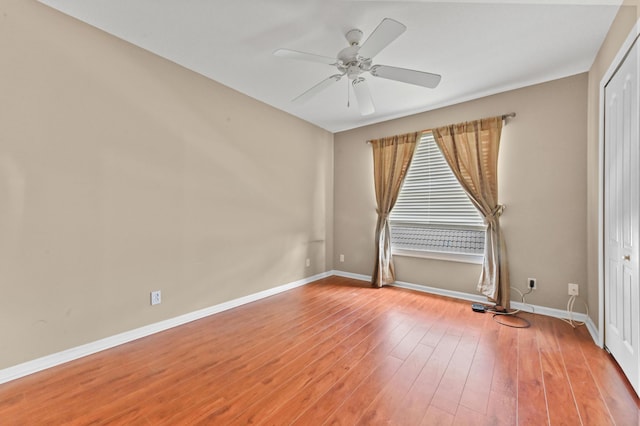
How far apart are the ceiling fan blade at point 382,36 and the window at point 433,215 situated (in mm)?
2144

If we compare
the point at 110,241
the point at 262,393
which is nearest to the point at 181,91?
the point at 110,241

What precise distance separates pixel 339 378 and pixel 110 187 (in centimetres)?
236

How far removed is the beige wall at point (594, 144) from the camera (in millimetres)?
2027

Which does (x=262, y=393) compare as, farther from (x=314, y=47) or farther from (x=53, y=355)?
(x=314, y=47)

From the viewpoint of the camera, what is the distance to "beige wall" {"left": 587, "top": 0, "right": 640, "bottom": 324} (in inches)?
79.8

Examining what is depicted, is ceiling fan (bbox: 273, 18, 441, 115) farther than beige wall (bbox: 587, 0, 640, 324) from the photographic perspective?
No

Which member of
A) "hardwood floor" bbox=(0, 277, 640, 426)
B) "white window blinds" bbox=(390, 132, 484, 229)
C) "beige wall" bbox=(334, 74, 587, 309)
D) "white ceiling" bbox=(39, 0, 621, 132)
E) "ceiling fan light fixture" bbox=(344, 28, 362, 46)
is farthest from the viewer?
"white window blinds" bbox=(390, 132, 484, 229)

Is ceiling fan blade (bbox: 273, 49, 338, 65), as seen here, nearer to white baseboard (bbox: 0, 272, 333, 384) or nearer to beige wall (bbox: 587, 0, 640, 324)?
beige wall (bbox: 587, 0, 640, 324)

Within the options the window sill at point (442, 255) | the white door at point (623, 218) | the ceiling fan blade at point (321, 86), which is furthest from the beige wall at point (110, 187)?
the white door at point (623, 218)

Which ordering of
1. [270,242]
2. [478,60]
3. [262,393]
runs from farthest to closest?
[270,242] < [478,60] < [262,393]

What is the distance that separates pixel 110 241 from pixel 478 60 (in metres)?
3.74

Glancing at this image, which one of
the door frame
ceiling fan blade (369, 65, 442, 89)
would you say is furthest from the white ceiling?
the door frame

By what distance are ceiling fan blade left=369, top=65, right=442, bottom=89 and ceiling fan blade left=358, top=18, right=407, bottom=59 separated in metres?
0.19

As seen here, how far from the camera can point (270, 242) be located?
11.9 ft
